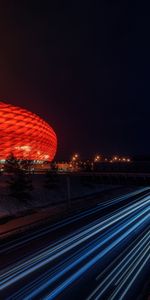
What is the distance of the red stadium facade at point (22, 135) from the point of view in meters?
82.4

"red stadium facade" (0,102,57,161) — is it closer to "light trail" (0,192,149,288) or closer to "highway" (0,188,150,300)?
"light trail" (0,192,149,288)

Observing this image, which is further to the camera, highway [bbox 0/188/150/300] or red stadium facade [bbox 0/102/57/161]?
red stadium facade [bbox 0/102/57/161]

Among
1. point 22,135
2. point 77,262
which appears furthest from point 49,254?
point 22,135

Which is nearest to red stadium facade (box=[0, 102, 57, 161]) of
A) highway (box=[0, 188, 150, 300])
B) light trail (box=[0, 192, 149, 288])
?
light trail (box=[0, 192, 149, 288])

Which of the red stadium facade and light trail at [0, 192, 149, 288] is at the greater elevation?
the red stadium facade

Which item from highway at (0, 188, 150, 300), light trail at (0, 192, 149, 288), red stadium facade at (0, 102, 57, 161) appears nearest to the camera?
highway at (0, 188, 150, 300)

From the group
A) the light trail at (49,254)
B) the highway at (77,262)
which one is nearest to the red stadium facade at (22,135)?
the light trail at (49,254)

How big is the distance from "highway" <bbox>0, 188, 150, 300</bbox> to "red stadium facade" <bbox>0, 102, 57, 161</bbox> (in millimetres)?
63576

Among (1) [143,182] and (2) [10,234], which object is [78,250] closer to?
(2) [10,234]

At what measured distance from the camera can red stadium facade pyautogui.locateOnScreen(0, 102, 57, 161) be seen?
82375 millimetres

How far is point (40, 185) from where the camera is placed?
150 ft

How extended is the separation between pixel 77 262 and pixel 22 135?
76485 millimetres

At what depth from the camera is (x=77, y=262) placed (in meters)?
13.6

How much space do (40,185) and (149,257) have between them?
110 feet
